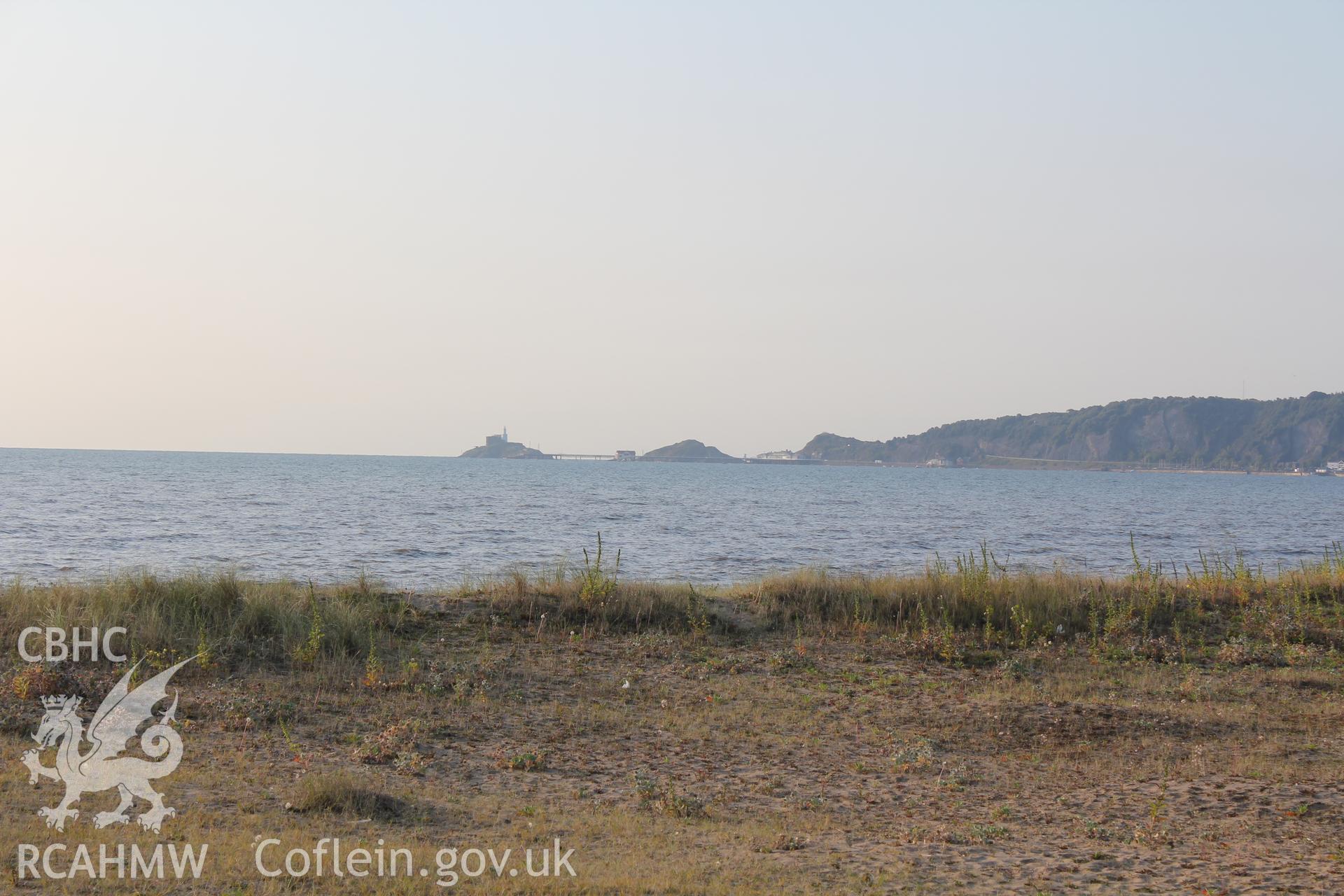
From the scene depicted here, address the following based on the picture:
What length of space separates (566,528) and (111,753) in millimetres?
36130

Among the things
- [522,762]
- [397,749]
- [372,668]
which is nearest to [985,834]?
[522,762]

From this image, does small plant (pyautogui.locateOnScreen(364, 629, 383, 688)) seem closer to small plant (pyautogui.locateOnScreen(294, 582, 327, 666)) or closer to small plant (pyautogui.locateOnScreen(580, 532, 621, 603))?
small plant (pyautogui.locateOnScreen(294, 582, 327, 666))

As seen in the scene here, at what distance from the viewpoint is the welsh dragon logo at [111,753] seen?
742 centimetres

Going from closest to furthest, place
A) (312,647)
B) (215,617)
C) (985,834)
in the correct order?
1. (985,834)
2. (312,647)
3. (215,617)

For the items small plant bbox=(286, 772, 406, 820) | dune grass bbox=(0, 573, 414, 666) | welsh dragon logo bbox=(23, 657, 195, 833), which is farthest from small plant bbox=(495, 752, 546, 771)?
dune grass bbox=(0, 573, 414, 666)

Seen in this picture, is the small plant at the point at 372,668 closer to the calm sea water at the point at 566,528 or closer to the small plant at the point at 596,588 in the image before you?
the small plant at the point at 596,588

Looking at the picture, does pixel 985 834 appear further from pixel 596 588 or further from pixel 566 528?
pixel 566 528

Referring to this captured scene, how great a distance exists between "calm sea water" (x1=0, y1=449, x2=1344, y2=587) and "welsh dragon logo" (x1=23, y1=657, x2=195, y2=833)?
846cm

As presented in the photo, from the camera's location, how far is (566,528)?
44875mm

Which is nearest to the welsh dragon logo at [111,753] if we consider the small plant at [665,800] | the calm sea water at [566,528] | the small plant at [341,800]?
the small plant at [341,800]

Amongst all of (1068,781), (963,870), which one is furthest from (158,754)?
(1068,781)

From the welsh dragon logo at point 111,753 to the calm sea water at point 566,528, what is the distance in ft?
27.8

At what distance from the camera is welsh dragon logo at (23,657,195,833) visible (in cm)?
742

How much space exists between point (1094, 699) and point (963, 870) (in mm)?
6187
